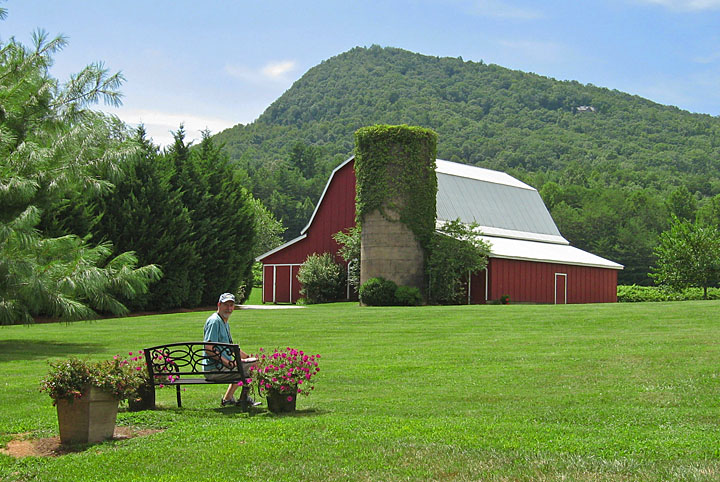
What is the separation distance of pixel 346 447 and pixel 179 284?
75.8ft

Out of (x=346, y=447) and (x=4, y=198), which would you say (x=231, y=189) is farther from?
(x=346, y=447)

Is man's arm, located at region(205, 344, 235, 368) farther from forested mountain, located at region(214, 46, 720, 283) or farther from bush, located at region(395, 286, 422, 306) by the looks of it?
forested mountain, located at region(214, 46, 720, 283)

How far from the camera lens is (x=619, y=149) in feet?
371

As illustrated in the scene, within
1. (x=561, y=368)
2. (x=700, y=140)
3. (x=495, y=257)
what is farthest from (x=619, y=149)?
(x=561, y=368)

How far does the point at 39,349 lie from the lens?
15992mm

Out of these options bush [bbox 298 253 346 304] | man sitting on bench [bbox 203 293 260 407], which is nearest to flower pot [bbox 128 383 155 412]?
man sitting on bench [bbox 203 293 260 407]

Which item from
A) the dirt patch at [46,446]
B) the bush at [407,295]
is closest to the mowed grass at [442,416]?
the dirt patch at [46,446]

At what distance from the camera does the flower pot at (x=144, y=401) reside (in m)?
8.96

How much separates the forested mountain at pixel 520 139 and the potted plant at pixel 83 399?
233ft

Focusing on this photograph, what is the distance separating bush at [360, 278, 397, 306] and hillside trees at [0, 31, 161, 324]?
48.1 feet

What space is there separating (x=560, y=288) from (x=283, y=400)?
97.4 ft

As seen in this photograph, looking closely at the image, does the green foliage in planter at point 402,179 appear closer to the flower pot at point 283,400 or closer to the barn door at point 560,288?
the barn door at point 560,288

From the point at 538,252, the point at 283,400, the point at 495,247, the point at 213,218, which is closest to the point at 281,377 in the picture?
the point at 283,400

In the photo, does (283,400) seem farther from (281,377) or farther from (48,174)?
(48,174)
